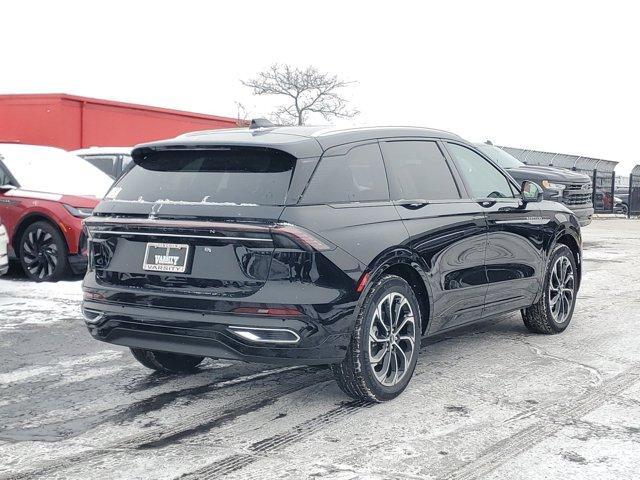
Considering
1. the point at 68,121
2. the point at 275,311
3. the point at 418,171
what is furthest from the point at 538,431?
the point at 68,121

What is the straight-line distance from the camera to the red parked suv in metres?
10.4

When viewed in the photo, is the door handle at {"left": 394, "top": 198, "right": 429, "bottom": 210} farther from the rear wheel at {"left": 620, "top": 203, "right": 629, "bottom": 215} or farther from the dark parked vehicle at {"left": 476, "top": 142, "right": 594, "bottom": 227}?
the rear wheel at {"left": 620, "top": 203, "right": 629, "bottom": 215}

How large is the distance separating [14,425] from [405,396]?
228 cm

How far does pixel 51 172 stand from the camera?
449 inches

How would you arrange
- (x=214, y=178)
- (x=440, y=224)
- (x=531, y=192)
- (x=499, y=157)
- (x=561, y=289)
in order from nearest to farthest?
(x=214, y=178) < (x=440, y=224) < (x=531, y=192) < (x=561, y=289) < (x=499, y=157)

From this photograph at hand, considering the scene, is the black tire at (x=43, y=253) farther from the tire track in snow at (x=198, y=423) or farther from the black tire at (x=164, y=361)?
the tire track in snow at (x=198, y=423)

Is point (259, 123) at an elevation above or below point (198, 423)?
above

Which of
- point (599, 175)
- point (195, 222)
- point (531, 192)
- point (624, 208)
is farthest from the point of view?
point (624, 208)

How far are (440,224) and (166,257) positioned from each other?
1.89 metres

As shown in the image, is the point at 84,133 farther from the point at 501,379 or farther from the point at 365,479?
the point at 365,479

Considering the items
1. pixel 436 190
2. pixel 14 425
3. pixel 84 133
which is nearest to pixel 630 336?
pixel 436 190

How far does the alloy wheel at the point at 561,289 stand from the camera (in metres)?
7.31

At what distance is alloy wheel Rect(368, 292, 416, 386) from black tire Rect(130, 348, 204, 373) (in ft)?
4.55

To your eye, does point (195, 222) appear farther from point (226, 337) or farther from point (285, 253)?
point (226, 337)
